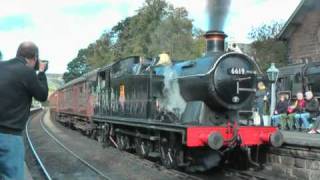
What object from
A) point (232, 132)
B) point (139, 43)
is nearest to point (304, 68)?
point (232, 132)

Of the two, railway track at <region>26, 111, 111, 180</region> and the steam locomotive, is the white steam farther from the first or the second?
railway track at <region>26, 111, 111, 180</region>

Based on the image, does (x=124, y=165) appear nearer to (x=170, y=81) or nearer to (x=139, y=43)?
(x=170, y=81)

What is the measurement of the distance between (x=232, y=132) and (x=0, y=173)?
6096mm

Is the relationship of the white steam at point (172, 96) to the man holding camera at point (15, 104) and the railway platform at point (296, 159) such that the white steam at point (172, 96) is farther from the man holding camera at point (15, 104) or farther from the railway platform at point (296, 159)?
the man holding camera at point (15, 104)

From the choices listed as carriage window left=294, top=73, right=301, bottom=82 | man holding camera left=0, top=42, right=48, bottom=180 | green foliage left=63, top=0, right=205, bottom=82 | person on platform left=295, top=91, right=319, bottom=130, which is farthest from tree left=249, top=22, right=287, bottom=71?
man holding camera left=0, top=42, right=48, bottom=180

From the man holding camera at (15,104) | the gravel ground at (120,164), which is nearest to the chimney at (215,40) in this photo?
the gravel ground at (120,164)

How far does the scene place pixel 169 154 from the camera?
11930 millimetres

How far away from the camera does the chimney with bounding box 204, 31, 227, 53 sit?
10719mm

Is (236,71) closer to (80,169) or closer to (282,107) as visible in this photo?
(80,169)

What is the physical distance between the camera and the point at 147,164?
13109 mm

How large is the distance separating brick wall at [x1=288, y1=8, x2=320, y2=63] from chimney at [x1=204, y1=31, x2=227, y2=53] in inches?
710

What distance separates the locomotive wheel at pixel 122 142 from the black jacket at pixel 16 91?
34.9ft

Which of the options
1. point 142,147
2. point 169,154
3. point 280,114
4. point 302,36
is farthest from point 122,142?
point 302,36

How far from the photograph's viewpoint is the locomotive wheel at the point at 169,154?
11578 mm
